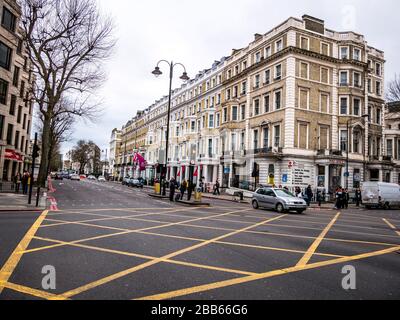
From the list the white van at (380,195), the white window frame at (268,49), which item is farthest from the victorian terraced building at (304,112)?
the white van at (380,195)

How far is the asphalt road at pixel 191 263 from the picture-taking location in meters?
4.61

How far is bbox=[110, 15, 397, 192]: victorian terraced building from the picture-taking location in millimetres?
33787

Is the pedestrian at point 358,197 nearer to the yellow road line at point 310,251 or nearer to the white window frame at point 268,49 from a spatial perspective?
the white window frame at point 268,49

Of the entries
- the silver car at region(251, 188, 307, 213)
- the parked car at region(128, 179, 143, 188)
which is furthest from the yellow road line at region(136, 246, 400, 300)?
the parked car at region(128, 179, 143, 188)

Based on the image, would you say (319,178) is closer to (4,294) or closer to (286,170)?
(286,170)

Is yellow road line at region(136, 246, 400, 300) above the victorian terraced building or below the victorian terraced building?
below

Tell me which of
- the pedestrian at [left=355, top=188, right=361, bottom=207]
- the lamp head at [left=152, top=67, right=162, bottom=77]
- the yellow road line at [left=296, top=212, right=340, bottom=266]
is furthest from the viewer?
the pedestrian at [left=355, top=188, right=361, bottom=207]

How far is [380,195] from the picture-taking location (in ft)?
89.5

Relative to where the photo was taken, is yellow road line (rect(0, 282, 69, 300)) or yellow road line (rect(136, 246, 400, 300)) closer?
yellow road line (rect(0, 282, 69, 300))

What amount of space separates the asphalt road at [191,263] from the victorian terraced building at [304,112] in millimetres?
18117

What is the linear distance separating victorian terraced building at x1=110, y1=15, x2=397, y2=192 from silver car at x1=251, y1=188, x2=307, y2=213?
8.78m

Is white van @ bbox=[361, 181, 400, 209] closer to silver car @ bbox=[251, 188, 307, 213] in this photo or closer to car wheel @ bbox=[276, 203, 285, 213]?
silver car @ bbox=[251, 188, 307, 213]

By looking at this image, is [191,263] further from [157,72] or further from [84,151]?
[84,151]
